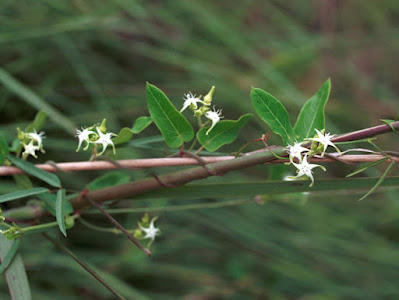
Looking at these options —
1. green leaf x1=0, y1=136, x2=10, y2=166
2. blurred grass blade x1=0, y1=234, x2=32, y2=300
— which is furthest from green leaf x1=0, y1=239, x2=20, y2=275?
green leaf x1=0, y1=136, x2=10, y2=166

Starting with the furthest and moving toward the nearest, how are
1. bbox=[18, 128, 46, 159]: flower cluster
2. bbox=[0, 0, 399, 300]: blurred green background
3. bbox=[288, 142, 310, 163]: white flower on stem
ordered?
bbox=[0, 0, 399, 300]: blurred green background < bbox=[18, 128, 46, 159]: flower cluster < bbox=[288, 142, 310, 163]: white flower on stem

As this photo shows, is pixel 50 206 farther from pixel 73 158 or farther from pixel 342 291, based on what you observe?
pixel 342 291

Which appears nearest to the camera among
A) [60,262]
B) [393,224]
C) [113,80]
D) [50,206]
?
[50,206]

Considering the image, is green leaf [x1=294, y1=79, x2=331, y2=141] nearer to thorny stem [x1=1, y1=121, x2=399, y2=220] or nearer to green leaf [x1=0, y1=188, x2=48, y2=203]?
thorny stem [x1=1, y1=121, x2=399, y2=220]

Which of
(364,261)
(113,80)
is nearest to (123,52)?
(113,80)

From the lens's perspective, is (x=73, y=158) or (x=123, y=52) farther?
(x=123, y=52)
